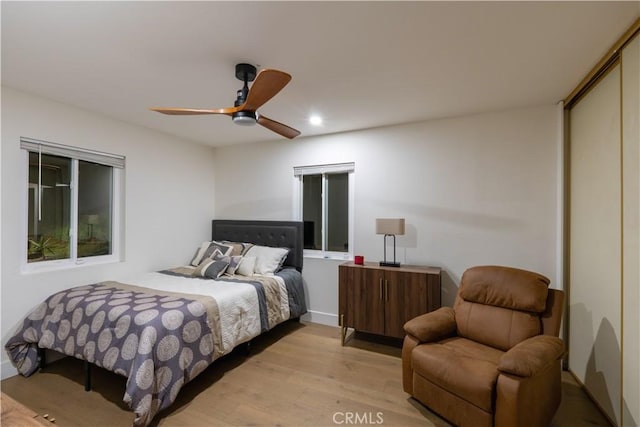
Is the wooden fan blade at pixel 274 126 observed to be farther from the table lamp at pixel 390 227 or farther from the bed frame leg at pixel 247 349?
the bed frame leg at pixel 247 349

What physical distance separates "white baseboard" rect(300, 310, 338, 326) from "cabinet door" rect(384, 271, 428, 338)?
3.04ft

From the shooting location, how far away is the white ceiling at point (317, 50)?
1585mm

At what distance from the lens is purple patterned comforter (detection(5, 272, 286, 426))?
78.4 inches

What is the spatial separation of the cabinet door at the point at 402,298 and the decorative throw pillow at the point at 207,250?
81.5 inches

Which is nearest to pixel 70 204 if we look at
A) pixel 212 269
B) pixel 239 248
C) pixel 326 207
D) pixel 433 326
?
pixel 212 269

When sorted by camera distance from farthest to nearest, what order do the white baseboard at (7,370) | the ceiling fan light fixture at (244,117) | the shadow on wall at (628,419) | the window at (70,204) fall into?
the window at (70,204) < the white baseboard at (7,370) < the ceiling fan light fixture at (244,117) < the shadow on wall at (628,419)

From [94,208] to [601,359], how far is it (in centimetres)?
474

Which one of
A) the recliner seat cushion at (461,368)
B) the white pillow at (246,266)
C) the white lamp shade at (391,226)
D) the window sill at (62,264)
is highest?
the white lamp shade at (391,226)

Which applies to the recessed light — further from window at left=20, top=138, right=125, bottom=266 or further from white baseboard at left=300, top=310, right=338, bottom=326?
white baseboard at left=300, top=310, right=338, bottom=326

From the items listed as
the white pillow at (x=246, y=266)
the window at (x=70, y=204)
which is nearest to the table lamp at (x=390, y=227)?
the white pillow at (x=246, y=266)

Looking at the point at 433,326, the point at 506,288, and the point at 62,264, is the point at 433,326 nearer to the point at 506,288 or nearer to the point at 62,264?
the point at 506,288

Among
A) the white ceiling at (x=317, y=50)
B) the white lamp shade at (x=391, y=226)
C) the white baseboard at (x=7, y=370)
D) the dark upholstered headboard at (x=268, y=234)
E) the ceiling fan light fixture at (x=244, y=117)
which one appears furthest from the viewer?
the dark upholstered headboard at (x=268, y=234)

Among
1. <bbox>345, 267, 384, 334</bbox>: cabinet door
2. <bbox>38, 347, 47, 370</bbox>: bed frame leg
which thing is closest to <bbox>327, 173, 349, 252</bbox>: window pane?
<bbox>345, 267, 384, 334</bbox>: cabinet door

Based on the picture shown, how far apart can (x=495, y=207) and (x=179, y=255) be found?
3.87 metres
